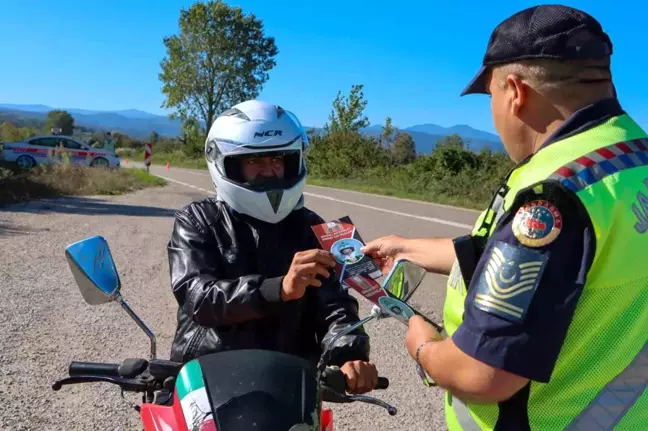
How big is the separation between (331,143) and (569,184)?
3289cm

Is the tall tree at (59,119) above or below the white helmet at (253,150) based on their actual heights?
below

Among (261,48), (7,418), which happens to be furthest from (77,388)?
(261,48)

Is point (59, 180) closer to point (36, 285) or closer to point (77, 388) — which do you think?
point (36, 285)

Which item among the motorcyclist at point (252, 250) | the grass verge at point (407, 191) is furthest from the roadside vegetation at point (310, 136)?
the motorcyclist at point (252, 250)

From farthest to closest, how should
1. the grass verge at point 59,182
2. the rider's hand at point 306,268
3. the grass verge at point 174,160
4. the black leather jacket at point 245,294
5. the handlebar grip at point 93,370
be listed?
the grass verge at point 174,160 < the grass verge at point 59,182 < the black leather jacket at point 245,294 < the handlebar grip at point 93,370 < the rider's hand at point 306,268

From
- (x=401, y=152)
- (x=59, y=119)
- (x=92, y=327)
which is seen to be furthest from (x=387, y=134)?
(x=59, y=119)

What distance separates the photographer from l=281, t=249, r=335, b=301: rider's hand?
5.90 feet

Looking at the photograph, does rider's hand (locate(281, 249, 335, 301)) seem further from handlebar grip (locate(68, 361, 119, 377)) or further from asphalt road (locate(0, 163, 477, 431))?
asphalt road (locate(0, 163, 477, 431))

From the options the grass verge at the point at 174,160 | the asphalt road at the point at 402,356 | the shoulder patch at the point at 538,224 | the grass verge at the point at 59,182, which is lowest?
the grass verge at the point at 174,160

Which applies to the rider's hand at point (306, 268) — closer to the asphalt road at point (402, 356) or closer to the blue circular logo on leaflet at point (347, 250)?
the blue circular logo on leaflet at point (347, 250)

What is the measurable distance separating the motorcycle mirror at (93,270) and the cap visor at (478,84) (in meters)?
1.26

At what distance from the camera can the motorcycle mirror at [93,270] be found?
1.95 meters

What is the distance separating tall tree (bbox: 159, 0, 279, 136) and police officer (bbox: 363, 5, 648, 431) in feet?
186

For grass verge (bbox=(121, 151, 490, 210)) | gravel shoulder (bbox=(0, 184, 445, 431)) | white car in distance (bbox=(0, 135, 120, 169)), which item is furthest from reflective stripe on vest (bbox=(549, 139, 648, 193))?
white car in distance (bbox=(0, 135, 120, 169))
